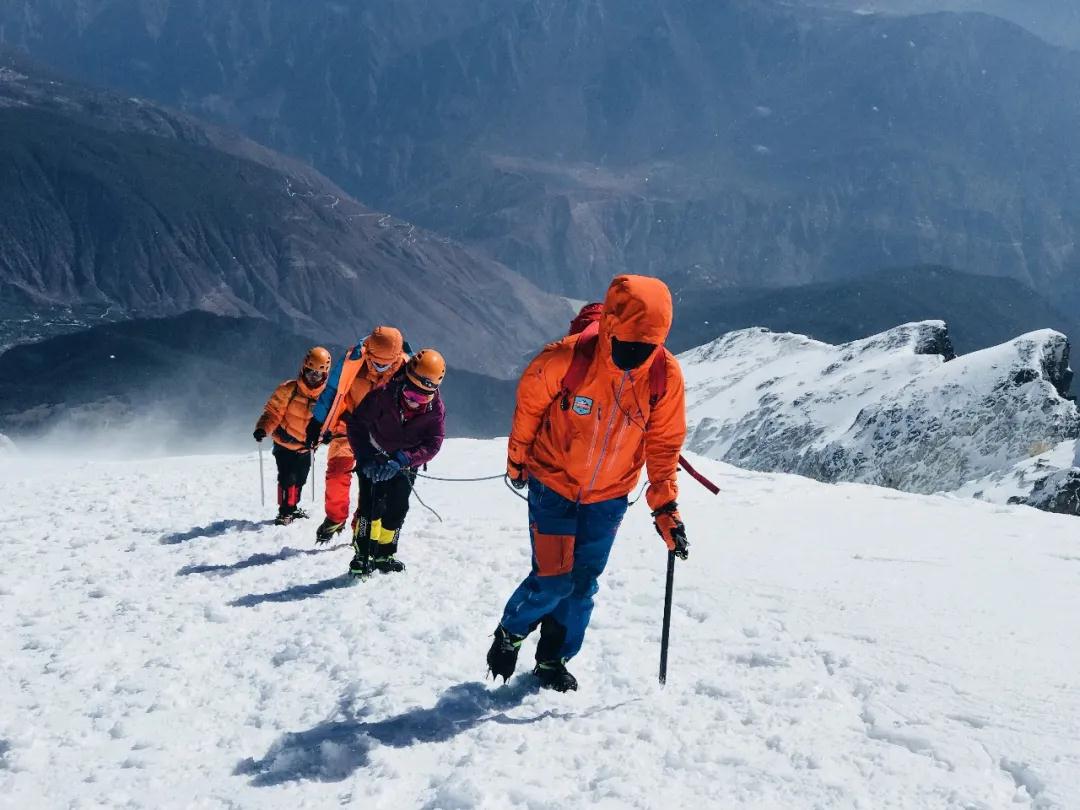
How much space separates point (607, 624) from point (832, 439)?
141 ft

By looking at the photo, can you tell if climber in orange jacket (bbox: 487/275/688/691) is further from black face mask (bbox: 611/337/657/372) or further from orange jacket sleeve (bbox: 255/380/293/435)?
orange jacket sleeve (bbox: 255/380/293/435)

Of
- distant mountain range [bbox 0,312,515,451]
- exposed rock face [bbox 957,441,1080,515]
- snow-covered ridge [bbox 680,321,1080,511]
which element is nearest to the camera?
exposed rock face [bbox 957,441,1080,515]

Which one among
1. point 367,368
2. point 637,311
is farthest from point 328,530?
point 637,311

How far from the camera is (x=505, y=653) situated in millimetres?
5652

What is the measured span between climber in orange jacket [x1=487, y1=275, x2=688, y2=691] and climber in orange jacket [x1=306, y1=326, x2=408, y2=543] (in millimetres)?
2944

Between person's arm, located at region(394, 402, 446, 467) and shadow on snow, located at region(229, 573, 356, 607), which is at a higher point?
person's arm, located at region(394, 402, 446, 467)

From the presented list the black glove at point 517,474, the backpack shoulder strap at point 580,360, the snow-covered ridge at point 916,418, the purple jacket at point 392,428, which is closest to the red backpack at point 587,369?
the backpack shoulder strap at point 580,360

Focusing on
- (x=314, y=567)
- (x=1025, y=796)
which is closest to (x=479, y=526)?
(x=314, y=567)

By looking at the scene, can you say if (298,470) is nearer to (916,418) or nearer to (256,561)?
(256,561)

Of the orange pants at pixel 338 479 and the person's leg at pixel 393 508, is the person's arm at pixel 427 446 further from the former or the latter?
the orange pants at pixel 338 479

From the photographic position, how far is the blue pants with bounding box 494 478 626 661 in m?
5.44

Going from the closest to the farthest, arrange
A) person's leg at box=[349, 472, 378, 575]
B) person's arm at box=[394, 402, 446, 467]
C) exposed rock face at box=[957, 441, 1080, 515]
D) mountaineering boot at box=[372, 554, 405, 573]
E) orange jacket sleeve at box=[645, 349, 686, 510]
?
1. orange jacket sleeve at box=[645, 349, 686, 510]
2. person's arm at box=[394, 402, 446, 467]
3. person's leg at box=[349, 472, 378, 575]
4. mountaineering boot at box=[372, 554, 405, 573]
5. exposed rock face at box=[957, 441, 1080, 515]

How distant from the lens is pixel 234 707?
5.47 meters

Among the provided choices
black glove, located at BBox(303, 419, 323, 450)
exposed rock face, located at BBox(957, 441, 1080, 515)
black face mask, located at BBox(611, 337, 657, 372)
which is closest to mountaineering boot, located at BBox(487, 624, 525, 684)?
black face mask, located at BBox(611, 337, 657, 372)
